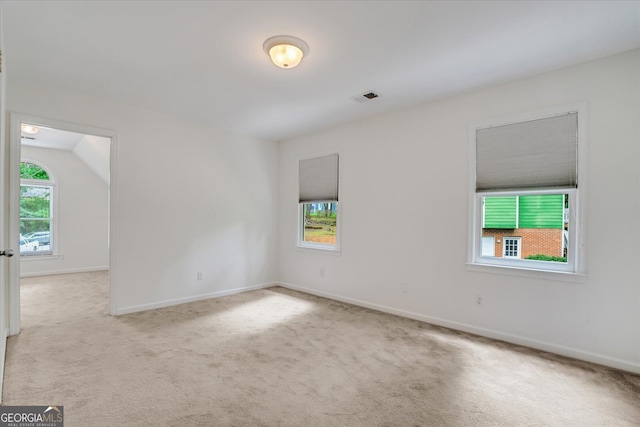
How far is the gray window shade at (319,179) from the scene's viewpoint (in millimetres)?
4671

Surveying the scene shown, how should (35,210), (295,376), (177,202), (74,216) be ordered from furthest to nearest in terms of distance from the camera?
(74,216)
(35,210)
(177,202)
(295,376)

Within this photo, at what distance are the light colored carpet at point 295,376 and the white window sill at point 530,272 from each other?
0.67 meters

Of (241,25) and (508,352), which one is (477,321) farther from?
(241,25)

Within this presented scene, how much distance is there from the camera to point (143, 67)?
9.40ft

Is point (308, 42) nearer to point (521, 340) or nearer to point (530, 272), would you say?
point (530, 272)

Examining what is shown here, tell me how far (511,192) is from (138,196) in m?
4.24

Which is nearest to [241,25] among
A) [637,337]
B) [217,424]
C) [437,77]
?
[437,77]

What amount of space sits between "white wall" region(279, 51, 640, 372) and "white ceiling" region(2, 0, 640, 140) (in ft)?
0.82

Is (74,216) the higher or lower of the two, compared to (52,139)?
lower

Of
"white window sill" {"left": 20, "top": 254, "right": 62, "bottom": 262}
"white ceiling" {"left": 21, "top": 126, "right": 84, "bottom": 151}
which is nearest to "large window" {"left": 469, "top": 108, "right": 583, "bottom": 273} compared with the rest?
"white ceiling" {"left": 21, "top": 126, "right": 84, "bottom": 151}

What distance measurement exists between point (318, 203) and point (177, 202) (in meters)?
2.03

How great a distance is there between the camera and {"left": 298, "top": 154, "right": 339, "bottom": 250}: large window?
4699 millimetres

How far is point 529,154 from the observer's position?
9.73 feet

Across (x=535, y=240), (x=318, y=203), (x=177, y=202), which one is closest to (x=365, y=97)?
(x=318, y=203)
